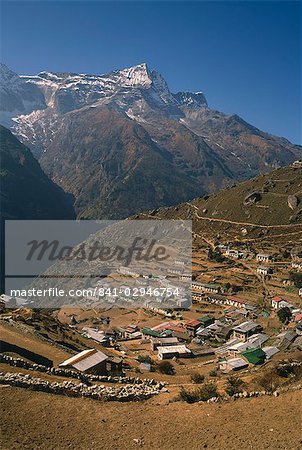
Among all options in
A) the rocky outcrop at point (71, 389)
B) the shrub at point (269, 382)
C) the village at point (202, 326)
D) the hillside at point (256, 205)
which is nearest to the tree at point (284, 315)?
the village at point (202, 326)

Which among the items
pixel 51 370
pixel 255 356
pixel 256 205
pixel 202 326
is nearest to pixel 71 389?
pixel 51 370

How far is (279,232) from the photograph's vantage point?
11469cm

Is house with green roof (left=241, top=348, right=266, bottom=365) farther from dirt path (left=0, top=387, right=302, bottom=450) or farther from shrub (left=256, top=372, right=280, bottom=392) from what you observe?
dirt path (left=0, top=387, right=302, bottom=450)

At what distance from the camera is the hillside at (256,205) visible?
123500 millimetres

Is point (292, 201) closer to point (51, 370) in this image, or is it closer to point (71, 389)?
point (51, 370)

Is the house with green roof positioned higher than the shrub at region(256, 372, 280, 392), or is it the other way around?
the shrub at region(256, 372, 280, 392)

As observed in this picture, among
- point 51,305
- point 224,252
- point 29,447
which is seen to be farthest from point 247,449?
point 224,252

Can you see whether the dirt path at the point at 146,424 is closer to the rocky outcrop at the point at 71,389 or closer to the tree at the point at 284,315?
the rocky outcrop at the point at 71,389

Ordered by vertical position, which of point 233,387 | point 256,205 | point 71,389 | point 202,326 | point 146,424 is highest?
point 256,205

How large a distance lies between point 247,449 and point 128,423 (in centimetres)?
463

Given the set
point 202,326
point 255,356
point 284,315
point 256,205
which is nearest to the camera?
point 255,356

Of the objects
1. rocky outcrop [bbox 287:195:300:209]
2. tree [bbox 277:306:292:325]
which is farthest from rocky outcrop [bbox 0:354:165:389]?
rocky outcrop [bbox 287:195:300:209]

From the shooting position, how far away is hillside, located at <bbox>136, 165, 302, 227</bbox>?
124 meters

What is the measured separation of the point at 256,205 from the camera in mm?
133500
